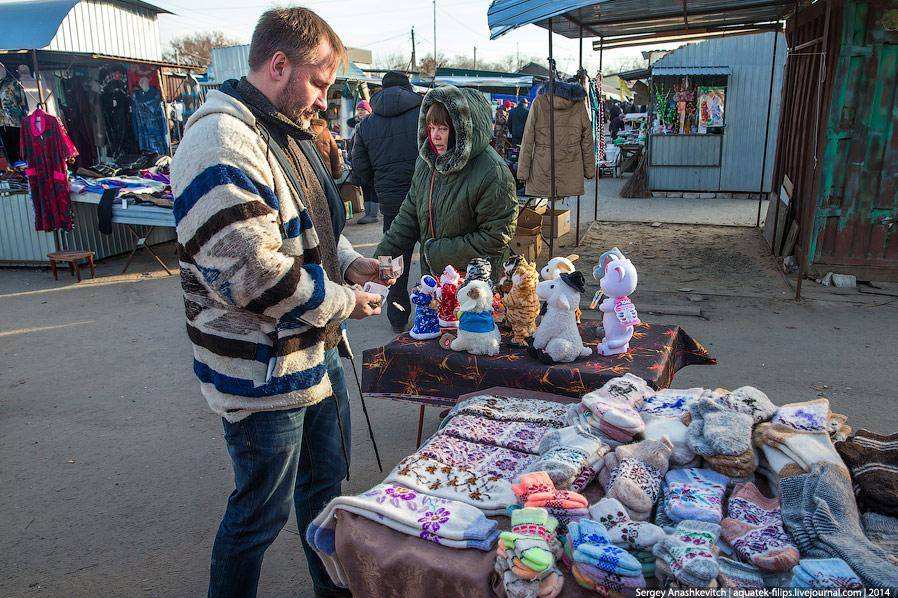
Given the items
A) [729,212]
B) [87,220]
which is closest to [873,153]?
[729,212]

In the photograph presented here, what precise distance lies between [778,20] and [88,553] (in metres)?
9.46

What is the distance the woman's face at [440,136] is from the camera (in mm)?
3930

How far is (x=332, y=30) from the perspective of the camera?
202cm

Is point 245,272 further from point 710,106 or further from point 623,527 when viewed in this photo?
point 710,106

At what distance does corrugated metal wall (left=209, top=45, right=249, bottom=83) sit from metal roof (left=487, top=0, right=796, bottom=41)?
836cm

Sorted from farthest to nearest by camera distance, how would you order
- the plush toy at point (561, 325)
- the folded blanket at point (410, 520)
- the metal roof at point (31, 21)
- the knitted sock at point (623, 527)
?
the metal roof at point (31, 21)
the plush toy at point (561, 325)
the folded blanket at point (410, 520)
the knitted sock at point (623, 527)

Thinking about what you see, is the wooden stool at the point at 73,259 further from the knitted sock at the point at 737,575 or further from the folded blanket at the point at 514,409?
the knitted sock at the point at 737,575

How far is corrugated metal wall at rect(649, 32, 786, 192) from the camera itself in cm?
1198

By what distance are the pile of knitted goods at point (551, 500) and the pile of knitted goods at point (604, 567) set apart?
6.8 inches

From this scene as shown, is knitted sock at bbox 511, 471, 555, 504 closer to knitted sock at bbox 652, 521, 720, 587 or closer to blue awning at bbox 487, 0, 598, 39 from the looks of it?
knitted sock at bbox 652, 521, 720, 587

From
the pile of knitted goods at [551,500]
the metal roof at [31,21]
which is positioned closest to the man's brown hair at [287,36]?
the pile of knitted goods at [551,500]

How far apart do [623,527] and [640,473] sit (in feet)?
0.96

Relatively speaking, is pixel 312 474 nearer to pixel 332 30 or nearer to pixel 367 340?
pixel 332 30

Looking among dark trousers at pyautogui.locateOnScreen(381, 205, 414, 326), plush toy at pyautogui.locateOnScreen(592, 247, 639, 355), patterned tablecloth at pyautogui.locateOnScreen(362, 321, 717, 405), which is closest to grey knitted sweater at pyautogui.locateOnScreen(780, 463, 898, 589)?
patterned tablecloth at pyautogui.locateOnScreen(362, 321, 717, 405)
